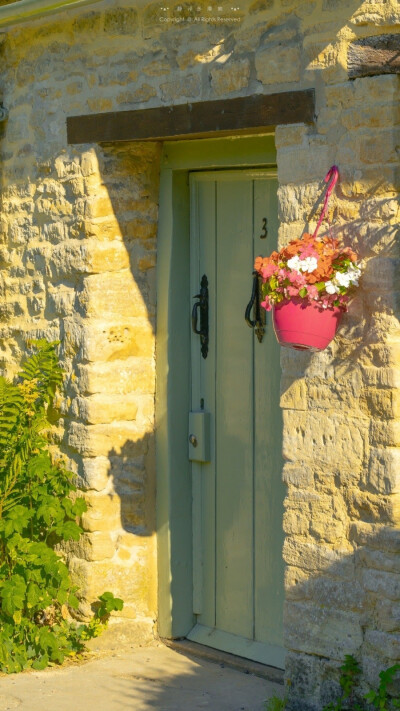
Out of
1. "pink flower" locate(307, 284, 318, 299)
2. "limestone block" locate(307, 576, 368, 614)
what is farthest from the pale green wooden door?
"pink flower" locate(307, 284, 318, 299)

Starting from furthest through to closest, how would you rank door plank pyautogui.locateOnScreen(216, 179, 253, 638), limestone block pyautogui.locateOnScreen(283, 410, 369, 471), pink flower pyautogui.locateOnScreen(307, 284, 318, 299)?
door plank pyautogui.locateOnScreen(216, 179, 253, 638) < limestone block pyautogui.locateOnScreen(283, 410, 369, 471) < pink flower pyautogui.locateOnScreen(307, 284, 318, 299)

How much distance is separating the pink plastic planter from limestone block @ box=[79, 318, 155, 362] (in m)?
1.48

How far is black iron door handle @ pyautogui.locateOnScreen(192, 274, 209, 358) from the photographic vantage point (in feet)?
18.6

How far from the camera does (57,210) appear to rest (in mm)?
5840

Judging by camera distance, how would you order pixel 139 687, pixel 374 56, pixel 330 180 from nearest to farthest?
pixel 374 56 < pixel 330 180 < pixel 139 687

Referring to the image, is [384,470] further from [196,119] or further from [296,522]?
[196,119]

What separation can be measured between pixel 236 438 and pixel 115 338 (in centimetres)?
78

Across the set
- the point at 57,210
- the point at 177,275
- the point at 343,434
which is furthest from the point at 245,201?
the point at 343,434

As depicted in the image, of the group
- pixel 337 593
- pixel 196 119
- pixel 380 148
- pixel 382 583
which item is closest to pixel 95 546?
pixel 337 593

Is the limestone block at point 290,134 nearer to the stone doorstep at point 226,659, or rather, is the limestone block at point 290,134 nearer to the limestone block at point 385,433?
the limestone block at point 385,433

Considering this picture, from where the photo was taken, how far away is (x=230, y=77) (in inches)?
193

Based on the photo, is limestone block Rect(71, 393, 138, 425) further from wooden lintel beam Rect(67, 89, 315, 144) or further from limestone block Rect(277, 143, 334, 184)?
limestone block Rect(277, 143, 334, 184)

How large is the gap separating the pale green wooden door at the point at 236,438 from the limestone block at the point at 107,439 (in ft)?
1.02

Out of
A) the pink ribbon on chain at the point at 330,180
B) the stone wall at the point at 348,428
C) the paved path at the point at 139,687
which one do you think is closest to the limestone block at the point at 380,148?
the stone wall at the point at 348,428
